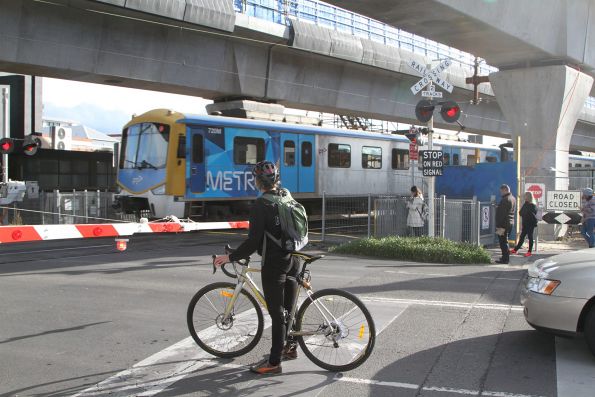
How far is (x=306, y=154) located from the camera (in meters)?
20.0

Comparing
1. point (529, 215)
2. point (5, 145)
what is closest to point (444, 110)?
point (529, 215)

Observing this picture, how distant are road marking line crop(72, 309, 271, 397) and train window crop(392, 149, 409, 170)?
19.1 metres

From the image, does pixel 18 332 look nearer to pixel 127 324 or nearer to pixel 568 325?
pixel 127 324

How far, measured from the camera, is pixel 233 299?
5387mm

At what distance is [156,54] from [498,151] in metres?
18.8

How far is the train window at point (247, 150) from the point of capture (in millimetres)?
17766

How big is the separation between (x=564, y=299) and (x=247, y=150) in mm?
13563

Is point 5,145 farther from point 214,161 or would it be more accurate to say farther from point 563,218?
point 563,218

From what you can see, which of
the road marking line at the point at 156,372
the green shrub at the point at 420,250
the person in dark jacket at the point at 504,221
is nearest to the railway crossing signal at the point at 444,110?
the person in dark jacket at the point at 504,221

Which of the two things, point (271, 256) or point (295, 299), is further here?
point (295, 299)

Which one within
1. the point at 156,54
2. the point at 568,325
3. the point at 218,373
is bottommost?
the point at 218,373

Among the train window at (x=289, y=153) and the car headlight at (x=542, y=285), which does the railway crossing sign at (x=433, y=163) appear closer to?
the train window at (x=289, y=153)

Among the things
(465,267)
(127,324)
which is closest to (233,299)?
(127,324)

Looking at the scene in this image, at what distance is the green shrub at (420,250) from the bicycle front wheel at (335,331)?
7.72 meters
